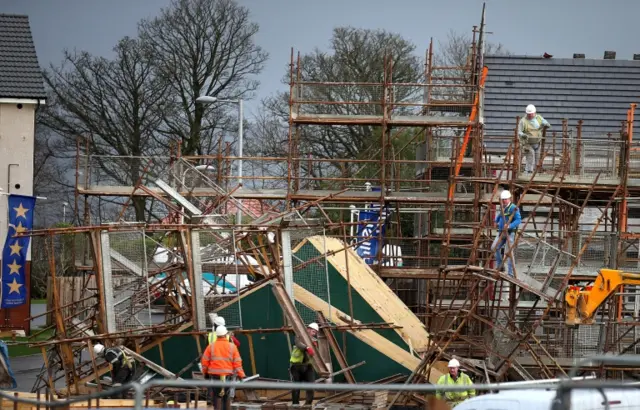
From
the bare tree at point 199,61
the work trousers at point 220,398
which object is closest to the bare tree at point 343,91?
the bare tree at point 199,61

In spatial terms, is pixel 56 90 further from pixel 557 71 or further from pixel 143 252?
pixel 143 252

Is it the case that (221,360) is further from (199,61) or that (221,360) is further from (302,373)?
(199,61)

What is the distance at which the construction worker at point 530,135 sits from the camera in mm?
28711

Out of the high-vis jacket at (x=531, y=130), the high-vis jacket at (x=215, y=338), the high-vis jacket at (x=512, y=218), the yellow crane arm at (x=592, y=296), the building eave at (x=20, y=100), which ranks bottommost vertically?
the high-vis jacket at (x=215, y=338)

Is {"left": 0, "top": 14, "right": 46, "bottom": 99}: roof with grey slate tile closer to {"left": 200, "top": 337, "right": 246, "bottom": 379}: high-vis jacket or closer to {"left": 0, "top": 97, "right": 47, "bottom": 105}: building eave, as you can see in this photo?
{"left": 0, "top": 97, "right": 47, "bottom": 105}: building eave

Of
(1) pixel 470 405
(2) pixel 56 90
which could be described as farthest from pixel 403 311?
(2) pixel 56 90

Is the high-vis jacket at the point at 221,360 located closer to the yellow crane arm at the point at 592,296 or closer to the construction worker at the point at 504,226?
the construction worker at the point at 504,226

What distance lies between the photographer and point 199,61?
6312 centimetres

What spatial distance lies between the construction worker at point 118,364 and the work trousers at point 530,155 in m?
10.6

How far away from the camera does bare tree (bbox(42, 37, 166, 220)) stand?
59.9 meters

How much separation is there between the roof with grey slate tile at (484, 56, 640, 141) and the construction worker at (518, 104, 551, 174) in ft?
51.4

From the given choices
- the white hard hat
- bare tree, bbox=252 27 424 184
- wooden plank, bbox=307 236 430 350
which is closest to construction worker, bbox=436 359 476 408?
wooden plank, bbox=307 236 430 350

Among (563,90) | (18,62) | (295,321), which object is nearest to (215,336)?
(295,321)

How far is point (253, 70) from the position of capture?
214ft
